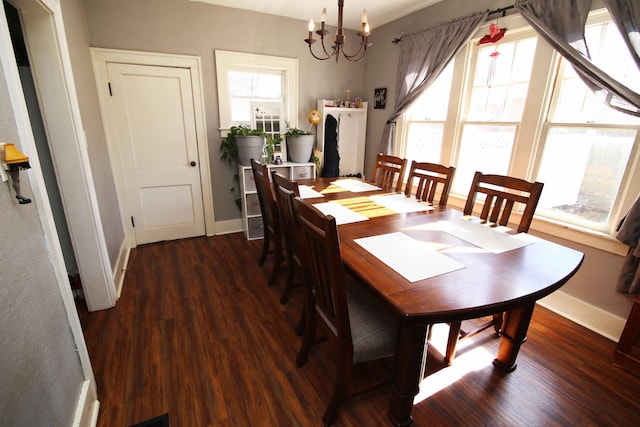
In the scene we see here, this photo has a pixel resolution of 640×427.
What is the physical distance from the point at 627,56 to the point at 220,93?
11.0 ft

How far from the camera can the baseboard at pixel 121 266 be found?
7.70 ft

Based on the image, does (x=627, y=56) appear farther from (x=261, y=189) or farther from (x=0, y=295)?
(x=0, y=295)

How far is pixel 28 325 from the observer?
0.93m

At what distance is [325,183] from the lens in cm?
276

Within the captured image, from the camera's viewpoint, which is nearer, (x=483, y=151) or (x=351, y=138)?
(x=483, y=151)

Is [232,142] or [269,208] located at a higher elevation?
[232,142]

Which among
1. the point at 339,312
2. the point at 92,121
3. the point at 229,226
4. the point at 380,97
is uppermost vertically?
the point at 380,97

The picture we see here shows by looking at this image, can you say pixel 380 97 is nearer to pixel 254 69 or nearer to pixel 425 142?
pixel 425 142

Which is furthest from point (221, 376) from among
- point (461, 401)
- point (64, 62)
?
point (64, 62)

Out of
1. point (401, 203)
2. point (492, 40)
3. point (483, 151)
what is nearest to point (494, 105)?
point (483, 151)

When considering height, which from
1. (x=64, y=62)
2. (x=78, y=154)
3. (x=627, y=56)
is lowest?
(x=78, y=154)

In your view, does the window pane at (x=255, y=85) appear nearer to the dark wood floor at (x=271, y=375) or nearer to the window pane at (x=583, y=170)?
the dark wood floor at (x=271, y=375)

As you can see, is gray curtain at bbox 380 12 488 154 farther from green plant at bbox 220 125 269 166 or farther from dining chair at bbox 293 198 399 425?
dining chair at bbox 293 198 399 425

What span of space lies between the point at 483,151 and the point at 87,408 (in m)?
3.31
